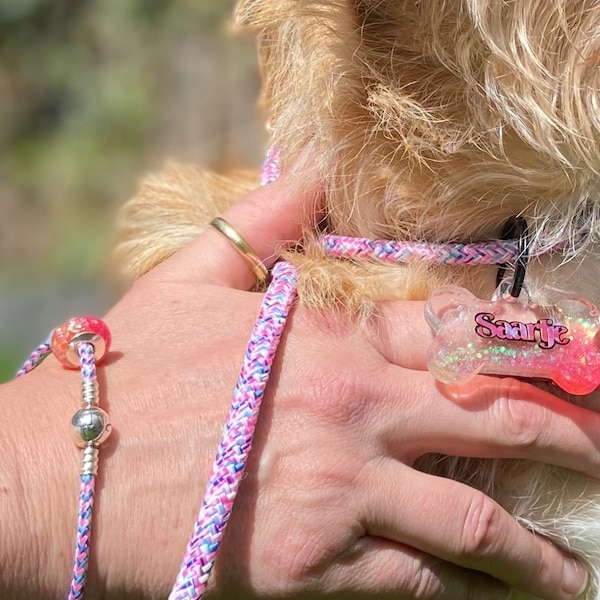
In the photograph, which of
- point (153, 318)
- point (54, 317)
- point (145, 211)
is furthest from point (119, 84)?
point (153, 318)

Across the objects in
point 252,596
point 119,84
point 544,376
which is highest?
point 119,84

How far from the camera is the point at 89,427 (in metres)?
0.86

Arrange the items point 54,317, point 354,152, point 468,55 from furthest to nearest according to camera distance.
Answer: point 54,317
point 354,152
point 468,55

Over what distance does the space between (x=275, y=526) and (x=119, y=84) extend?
12.2 ft

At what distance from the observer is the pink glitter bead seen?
0.94 meters

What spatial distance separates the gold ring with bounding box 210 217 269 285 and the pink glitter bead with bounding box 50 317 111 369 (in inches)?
8.3

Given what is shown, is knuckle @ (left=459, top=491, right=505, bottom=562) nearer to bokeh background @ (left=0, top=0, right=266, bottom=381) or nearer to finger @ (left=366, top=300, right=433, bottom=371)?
finger @ (left=366, top=300, right=433, bottom=371)

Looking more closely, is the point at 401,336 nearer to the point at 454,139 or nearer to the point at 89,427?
the point at 454,139

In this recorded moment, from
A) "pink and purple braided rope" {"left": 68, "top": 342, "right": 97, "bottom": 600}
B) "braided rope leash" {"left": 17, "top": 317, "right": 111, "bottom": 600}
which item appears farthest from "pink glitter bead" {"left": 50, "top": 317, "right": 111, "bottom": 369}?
"pink and purple braided rope" {"left": 68, "top": 342, "right": 97, "bottom": 600}

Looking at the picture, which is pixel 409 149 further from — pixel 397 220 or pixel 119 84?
pixel 119 84

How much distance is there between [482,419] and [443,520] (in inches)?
4.8

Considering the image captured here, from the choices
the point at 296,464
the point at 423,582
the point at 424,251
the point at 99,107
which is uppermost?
the point at 99,107

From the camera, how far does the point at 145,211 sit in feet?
4.50

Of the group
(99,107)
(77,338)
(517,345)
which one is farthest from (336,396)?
(99,107)
